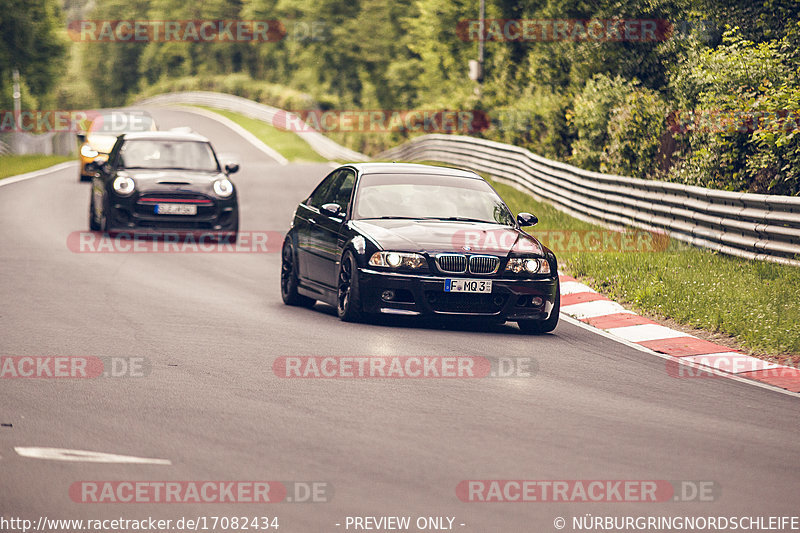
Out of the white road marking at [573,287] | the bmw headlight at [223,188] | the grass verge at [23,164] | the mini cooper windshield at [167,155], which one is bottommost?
the grass verge at [23,164]

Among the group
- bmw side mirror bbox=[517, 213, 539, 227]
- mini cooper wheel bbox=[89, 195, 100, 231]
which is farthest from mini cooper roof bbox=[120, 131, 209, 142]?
bmw side mirror bbox=[517, 213, 539, 227]

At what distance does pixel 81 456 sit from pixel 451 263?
5241mm

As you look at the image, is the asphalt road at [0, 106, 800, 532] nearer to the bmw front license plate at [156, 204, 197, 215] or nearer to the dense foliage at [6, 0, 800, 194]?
the bmw front license plate at [156, 204, 197, 215]

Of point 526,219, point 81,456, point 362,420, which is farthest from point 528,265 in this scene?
point 81,456

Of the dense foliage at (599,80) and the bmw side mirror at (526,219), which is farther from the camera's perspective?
the dense foliage at (599,80)

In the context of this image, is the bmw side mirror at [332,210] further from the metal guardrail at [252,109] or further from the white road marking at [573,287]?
the metal guardrail at [252,109]

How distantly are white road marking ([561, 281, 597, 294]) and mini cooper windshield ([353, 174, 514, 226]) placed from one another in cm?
244

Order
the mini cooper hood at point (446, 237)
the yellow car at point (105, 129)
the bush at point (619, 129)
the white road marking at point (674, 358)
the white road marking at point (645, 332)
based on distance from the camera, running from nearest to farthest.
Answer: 1. the white road marking at point (674, 358)
2. the mini cooper hood at point (446, 237)
3. the white road marking at point (645, 332)
4. the bush at point (619, 129)
5. the yellow car at point (105, 129)

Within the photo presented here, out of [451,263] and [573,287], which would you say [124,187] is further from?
[451,263]

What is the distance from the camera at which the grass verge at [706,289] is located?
1114 cm

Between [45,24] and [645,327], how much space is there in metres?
75.9

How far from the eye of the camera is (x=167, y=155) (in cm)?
1961

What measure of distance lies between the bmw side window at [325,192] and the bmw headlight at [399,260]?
6.75ft

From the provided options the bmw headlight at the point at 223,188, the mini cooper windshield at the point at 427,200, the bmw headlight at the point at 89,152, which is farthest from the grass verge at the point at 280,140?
the mini cooper windshield at the point at 427,200
